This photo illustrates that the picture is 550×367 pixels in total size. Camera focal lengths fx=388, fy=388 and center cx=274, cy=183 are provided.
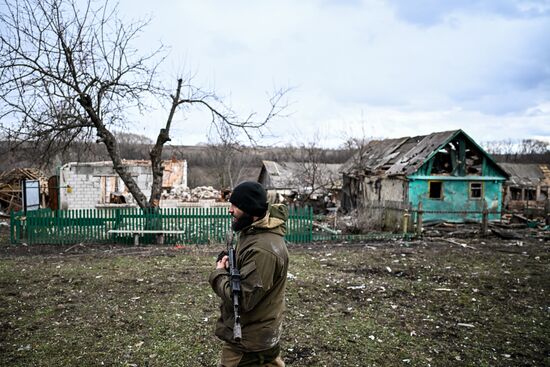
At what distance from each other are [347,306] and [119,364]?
11.8 ft

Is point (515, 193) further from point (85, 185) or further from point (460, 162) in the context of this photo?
point (85, 185)

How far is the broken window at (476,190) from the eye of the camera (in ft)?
66.0

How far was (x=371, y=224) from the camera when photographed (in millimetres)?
15117

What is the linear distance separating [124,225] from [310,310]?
8.51 metres

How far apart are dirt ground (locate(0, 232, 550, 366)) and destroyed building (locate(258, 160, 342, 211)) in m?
14.3

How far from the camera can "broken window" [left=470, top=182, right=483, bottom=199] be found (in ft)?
66.0

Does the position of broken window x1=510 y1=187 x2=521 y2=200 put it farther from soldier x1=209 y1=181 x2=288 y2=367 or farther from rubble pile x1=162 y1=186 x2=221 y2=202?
soldier x1=209 y1=181 x2=288 y2=367

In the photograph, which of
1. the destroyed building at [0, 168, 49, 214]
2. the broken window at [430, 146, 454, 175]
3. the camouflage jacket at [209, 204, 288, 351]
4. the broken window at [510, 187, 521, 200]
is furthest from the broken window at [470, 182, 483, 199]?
the destroyed building at [0, 168, 49, 214]

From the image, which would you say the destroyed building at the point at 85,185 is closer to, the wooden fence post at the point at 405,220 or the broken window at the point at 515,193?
the wooden fence post at the point at 405,220

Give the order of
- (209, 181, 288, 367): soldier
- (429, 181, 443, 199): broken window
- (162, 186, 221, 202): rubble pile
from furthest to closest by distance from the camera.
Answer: (162, 186, 221, 202): rubble pile → (429, 181, 443, 199): broken window → (209, 181, 288, 367): soldier

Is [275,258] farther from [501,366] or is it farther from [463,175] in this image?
[463,175]

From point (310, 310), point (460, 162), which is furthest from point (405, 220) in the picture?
point (310, 310)

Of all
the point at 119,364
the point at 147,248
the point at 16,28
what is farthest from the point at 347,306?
the point at 16,28

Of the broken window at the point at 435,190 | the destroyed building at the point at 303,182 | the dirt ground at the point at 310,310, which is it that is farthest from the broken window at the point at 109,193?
the broken window at the point at 435,190
